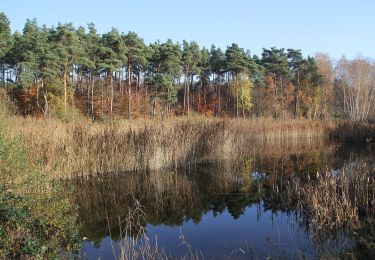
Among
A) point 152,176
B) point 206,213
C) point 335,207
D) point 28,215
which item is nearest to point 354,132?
point 152,176

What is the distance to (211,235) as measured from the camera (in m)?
6.79

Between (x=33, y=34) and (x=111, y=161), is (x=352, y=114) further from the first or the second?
(x=111, y=161)

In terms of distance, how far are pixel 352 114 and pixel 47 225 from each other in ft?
134

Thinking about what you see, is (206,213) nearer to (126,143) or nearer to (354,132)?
(126,143)

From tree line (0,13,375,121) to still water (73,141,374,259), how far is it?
18.1m

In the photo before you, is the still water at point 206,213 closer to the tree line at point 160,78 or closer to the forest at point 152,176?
the forest at point 152,176

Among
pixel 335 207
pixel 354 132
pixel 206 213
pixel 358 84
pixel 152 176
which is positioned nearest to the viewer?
pixel 335 207

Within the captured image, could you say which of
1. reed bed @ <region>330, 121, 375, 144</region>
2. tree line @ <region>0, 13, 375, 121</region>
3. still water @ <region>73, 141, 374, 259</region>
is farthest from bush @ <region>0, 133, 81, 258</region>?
tree line @ <region>0, 13, 375, 121</region>

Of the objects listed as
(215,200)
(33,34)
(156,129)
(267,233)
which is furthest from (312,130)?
(33,34)

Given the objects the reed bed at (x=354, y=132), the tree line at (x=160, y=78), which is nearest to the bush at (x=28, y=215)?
the reed bed at (x=354, y=132)

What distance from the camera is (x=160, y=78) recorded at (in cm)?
3550

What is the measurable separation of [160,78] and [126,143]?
24421 mm

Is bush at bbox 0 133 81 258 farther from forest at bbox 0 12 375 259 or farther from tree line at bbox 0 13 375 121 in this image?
tree line at bbox 0 13 375 121

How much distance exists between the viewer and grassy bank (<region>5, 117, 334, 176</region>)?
1030 centimetres
